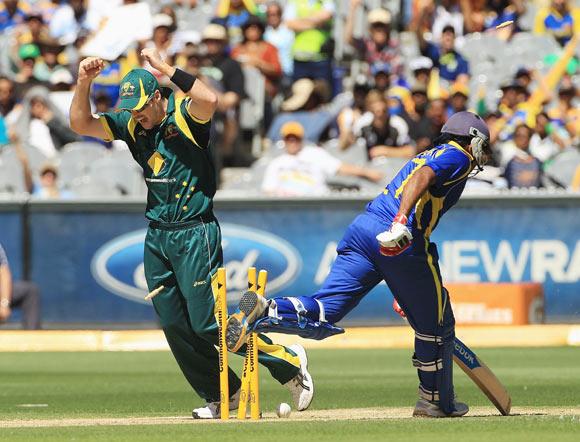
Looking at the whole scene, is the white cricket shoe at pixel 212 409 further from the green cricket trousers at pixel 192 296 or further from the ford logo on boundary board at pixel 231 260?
the ford logo on boundary board at pixel 231 260

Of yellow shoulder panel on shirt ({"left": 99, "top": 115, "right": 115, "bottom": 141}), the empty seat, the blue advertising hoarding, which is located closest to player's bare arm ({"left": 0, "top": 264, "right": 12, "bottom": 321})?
the blue advertising hoarding

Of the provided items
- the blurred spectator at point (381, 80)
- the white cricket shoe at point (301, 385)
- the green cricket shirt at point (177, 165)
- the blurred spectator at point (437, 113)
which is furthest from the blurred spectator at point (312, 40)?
the green cricket shirt at point (177, 165)

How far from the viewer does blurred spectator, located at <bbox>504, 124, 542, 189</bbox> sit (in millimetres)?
18469

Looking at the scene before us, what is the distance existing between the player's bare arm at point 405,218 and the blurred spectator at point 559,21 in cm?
1494

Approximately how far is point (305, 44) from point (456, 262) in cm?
513

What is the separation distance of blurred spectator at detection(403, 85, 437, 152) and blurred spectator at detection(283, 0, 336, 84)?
5.47ft

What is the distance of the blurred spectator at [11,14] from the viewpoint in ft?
79.3

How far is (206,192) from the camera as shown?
9281mm

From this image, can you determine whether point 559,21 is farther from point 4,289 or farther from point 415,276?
point 415,276

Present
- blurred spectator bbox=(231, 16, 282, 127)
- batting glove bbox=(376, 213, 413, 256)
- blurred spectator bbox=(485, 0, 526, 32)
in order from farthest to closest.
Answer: blurred spectator bbox=(485, 0, 526, 32)
blurred spectator bbox=(231, 16, 282, 127)
batting glove bbox=(376, 213, 413, 256)

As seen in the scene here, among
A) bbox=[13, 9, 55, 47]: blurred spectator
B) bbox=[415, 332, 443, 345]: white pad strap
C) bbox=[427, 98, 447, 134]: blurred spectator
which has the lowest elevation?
bbox=[415, 332, 443, 345]: white pad strap

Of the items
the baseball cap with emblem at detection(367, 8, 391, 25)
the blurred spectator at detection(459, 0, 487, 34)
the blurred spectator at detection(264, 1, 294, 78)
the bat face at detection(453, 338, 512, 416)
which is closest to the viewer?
the bat face at detection(453, 338, 512, 416)

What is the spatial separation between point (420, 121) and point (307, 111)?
1.80 metres

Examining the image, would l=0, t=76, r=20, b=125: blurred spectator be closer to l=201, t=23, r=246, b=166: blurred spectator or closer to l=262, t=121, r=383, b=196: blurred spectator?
l=201, t=23, r=246, b=166: blurred spectator
